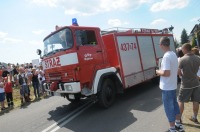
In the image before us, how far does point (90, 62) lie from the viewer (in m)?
7.54

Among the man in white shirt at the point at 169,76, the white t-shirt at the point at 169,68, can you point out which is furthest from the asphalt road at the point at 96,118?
the white t-shirt at the point at 169,68

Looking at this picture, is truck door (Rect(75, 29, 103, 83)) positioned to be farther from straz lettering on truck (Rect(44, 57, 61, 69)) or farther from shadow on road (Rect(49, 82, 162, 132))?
shadow on road (Rect(49, 82, 162, 132))

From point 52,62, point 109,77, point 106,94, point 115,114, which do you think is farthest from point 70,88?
point 109,77

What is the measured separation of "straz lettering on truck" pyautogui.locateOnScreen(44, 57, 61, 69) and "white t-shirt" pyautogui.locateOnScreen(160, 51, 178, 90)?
386cm

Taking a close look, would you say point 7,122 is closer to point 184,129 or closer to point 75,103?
point 75,103

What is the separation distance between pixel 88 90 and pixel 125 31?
348 cm

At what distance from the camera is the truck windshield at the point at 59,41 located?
7.21 m

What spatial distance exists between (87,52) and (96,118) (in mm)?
2140

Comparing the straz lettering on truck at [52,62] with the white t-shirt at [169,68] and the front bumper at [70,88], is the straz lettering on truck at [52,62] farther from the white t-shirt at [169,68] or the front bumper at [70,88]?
the white t-shirt at [169,68]

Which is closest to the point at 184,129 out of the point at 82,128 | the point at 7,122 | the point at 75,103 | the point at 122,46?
the point at 82,128

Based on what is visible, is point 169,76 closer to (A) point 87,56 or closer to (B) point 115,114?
(B) point 115,114

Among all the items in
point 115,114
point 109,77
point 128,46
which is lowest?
→ point 115,114

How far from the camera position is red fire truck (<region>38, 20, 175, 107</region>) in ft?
23.4

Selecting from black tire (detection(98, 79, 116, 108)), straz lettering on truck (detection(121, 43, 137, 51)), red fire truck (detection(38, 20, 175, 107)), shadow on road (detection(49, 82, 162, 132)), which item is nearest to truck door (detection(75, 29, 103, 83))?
red fire truck (detection(38, 20, 175, 107))
